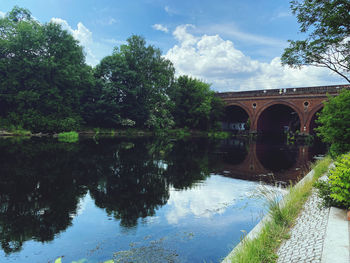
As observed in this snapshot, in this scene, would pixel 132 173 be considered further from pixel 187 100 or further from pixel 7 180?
pixel 187 100

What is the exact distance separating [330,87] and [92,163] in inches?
1595

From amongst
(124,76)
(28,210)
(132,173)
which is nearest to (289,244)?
(28,210)

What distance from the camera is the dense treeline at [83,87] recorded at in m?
31.0

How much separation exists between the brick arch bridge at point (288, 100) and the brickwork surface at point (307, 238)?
1503 inches

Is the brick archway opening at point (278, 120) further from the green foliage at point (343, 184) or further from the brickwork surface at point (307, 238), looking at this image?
the brickwork surface at point (307, 238)

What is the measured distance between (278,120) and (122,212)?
192ft

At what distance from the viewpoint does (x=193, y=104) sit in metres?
47.6

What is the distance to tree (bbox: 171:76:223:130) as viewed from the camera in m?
46.9

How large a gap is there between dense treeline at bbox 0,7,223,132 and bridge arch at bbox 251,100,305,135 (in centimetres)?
819

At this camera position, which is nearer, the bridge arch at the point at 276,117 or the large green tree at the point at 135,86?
the large green tree at the point at 135,86

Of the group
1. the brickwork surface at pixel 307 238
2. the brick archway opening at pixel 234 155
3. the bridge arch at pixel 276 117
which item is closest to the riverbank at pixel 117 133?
the bridge arch at pixel 276 117

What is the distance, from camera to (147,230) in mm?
5223

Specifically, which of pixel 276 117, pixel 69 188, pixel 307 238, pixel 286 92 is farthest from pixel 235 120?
pixel 307 238

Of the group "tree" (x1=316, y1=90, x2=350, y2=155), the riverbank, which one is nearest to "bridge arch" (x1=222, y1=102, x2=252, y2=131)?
the riverbank
